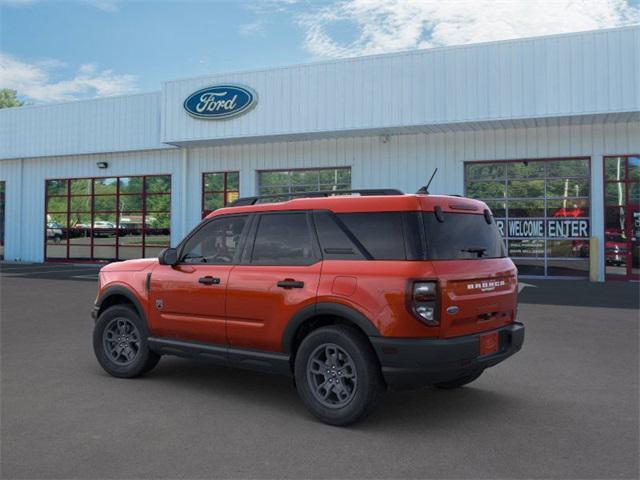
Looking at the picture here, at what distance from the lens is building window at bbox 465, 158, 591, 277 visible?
17422 millimetres

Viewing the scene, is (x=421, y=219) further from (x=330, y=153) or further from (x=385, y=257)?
(x=330, y=153)

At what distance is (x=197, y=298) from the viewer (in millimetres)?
5484

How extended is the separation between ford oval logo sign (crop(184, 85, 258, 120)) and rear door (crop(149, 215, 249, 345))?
1435 cm

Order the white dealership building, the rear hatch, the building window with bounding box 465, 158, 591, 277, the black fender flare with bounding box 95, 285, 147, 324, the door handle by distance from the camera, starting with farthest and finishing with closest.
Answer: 1. the building window with bounding box 465, 158, 591, 277
2. the white dealership building
3. the black fender flare with bounding box 95, 285, 147, 324
4. the door handle
5. the rear hatch

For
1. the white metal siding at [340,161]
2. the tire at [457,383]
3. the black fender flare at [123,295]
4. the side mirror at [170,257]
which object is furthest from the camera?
the white metal siding at [340,161]

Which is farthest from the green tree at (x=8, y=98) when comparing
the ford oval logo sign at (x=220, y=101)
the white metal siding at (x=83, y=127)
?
the ford oval logo sign at (x=220, y=101)

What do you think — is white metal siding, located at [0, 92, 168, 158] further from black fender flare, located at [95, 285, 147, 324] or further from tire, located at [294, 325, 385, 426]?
tire, located at [294, 325, 385, 426]

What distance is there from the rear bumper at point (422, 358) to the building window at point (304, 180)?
50.0 ft

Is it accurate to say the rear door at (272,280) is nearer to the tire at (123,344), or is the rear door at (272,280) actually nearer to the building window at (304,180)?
the tire at (123,344)

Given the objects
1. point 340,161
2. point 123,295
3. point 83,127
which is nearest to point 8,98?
point 83,127

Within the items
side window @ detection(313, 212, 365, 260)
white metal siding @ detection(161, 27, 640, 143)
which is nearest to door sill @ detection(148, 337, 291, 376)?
side window @ detection(313, 212, 365, 260)

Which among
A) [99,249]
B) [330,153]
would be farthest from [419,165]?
[99,249]

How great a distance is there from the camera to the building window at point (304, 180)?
19.9m

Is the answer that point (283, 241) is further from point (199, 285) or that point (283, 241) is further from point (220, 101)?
point (220, 101)
